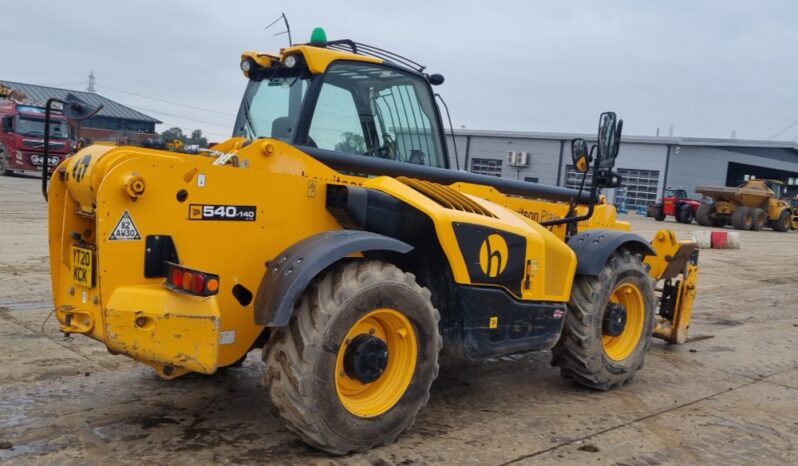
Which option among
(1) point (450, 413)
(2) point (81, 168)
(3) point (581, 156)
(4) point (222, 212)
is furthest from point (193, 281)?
(3) point (581, 156)

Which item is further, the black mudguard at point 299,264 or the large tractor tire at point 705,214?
the large tractor tire at point 705,214

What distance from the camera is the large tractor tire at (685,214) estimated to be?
3219 cm

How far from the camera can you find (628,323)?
5680 millimetres

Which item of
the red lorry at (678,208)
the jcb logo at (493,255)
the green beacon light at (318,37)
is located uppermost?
the green beacon light at (318,37)

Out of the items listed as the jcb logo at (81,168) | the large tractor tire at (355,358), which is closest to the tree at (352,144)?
the large tractor tire at (355,358)

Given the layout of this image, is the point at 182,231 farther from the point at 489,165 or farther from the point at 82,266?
the point at 489,165

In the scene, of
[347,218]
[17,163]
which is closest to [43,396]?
[347,218]

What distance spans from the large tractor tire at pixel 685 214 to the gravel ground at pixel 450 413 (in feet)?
88.3

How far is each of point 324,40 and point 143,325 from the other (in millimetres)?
2578

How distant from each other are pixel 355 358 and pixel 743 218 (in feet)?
99.9

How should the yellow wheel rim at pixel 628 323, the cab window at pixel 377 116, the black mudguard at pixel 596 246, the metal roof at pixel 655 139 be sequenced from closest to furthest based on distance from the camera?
the cab window at pixel 377 116, the black mudguard at pixel 596 246, the yellow wheel rim at pixel 628 323, the metal roof at pixel 655 139

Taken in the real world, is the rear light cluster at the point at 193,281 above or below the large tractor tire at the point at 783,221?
above

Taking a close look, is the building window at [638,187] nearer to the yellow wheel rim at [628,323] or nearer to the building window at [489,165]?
the building window at [489,165]

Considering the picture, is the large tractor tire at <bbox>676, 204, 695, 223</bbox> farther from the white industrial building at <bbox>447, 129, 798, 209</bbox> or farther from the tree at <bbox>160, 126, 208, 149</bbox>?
the tree at <bbox>160, 126, 208, 149</bbox>
